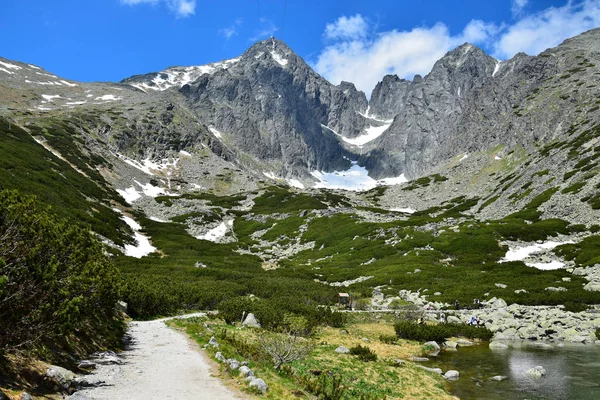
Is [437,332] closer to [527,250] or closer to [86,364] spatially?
[86,364]

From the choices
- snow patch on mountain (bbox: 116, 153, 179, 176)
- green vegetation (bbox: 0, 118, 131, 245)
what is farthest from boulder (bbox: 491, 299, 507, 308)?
snow patch on mountain (bbox: 116, 153, 179, 176)

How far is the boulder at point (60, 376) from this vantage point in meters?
10.9

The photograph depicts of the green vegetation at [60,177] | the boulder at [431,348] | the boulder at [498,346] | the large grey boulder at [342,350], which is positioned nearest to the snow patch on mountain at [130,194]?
the green vegetation at [60,177]

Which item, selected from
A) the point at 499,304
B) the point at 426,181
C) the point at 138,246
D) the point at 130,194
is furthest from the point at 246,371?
the point at 426,181

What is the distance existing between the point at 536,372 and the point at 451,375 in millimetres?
4331

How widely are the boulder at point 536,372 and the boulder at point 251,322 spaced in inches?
687

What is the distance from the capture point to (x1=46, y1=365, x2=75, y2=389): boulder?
1094 cm

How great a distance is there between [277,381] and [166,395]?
421 centimetres

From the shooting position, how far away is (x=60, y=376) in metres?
11.1

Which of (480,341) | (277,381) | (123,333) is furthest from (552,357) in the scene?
(123,333)

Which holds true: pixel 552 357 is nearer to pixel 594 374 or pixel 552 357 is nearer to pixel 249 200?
pixel 594 374

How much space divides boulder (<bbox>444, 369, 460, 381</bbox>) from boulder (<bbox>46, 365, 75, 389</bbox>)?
17752mm

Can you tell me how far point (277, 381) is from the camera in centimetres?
1440

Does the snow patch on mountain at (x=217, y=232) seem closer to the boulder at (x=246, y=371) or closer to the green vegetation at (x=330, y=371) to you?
the green vegetation at (x=330, y=371)
